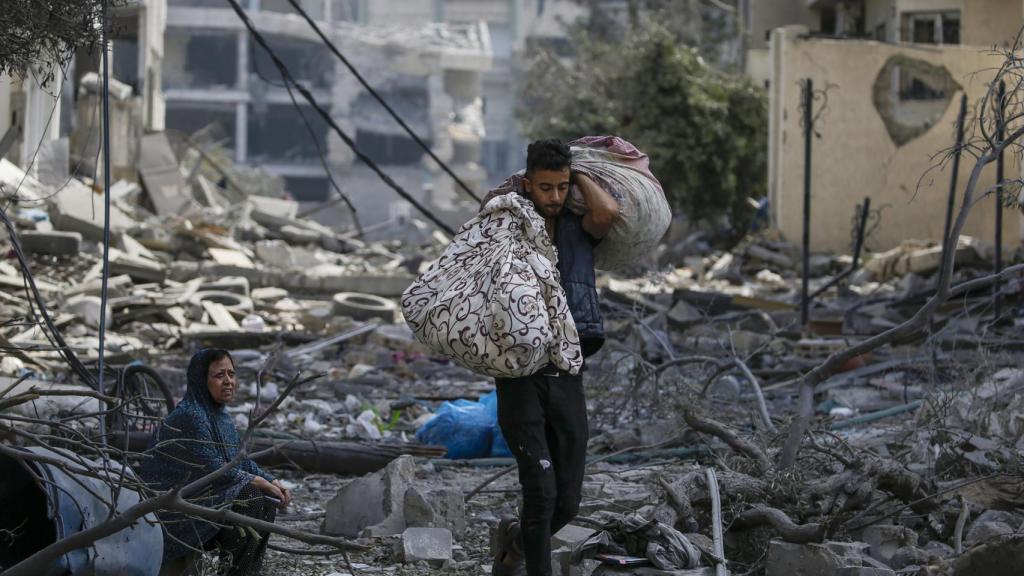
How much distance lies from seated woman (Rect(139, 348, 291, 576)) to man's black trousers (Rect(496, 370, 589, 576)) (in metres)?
0.84

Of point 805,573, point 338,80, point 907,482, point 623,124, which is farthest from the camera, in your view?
point 338,80

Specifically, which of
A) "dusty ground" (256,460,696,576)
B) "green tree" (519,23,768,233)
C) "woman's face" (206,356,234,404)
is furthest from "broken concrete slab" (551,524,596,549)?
"green tree" (519,23,768,233)

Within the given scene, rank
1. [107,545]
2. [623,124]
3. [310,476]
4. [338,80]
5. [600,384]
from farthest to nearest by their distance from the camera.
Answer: [338,80]
[623,124]
[600,384]
[310,476]
[107,545]

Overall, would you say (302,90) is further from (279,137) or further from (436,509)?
(279,137)

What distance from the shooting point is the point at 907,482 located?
544 centimetres

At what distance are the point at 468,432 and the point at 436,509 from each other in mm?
1970

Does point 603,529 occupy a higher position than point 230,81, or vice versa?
point 230,81

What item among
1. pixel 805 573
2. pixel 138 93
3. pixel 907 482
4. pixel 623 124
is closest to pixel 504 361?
pixel 805 573

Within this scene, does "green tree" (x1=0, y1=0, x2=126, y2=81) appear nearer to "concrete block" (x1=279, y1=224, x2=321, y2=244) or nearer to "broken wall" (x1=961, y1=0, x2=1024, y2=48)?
"concrete block" (x1=279, y1=224, x2=321, y2=244)

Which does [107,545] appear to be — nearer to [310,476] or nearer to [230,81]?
[310,476]

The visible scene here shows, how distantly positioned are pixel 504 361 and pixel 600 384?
4114 millimetres

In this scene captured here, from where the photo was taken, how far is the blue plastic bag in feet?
25.3

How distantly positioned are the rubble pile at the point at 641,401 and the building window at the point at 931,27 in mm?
5321

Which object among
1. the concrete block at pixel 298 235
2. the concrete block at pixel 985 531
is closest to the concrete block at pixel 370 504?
the concrete block at pixel 985 531
